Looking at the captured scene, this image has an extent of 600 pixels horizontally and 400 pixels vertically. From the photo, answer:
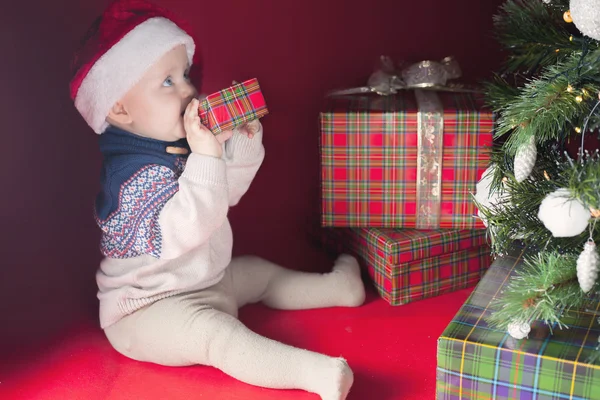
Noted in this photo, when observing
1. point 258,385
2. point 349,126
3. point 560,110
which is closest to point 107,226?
point 258,385

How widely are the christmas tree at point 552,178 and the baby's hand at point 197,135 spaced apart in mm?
483

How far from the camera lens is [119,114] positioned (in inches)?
52.1

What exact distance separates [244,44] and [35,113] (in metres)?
0.50

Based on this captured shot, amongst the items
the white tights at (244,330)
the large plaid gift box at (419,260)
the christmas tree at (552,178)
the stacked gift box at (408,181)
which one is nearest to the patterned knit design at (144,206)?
the white tights at (244,330)

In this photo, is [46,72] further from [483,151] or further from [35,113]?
[483,151]

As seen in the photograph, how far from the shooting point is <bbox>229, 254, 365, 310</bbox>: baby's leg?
4.97 ft

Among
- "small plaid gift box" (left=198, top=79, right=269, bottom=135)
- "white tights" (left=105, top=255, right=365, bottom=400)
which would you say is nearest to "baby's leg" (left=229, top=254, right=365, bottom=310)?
"white tights" (left=105, top=255, right=365, bottom=400)

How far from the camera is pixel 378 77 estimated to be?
162cm

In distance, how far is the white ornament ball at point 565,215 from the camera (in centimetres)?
90

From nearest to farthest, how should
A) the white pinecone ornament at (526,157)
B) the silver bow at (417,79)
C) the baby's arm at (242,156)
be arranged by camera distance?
the white pinecone ornament at (526,157), the baby's arm at (242,156), the silver bow at (417,79)

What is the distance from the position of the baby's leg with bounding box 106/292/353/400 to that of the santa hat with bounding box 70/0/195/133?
0.38m

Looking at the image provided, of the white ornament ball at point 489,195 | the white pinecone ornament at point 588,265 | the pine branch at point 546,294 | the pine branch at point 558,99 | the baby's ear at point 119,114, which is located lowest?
the pine branch at point 546,294

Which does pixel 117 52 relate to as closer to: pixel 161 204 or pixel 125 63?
pixel 125 63

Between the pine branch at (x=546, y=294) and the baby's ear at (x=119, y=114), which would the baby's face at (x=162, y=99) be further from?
the pine branch at (x=546, y=294)
